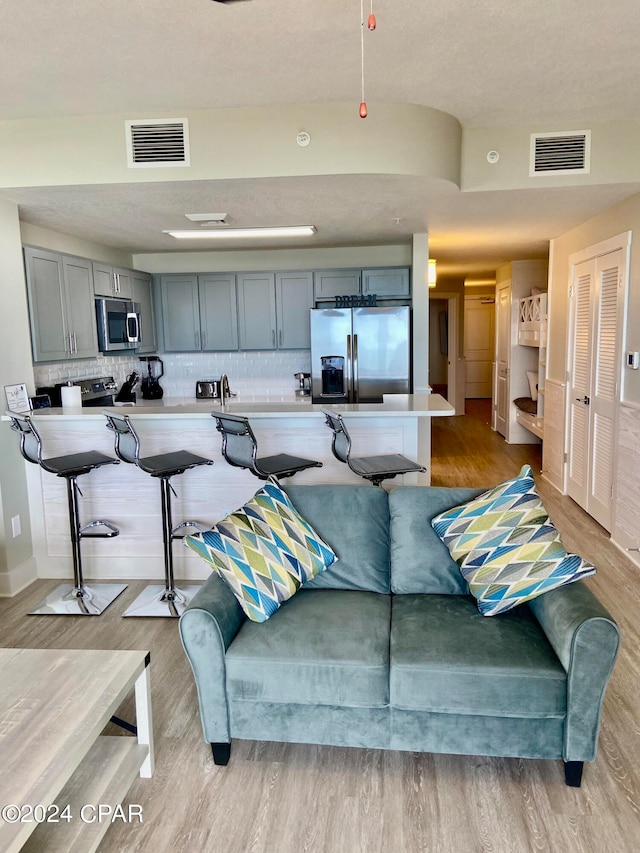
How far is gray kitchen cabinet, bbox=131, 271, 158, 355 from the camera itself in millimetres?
5836

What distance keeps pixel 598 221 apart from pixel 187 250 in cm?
376

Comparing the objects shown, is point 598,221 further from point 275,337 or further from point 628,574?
point 275,337

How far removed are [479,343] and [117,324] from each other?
31.7ft

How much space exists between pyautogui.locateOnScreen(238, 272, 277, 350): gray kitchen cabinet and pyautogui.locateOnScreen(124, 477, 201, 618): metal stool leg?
2.88 m

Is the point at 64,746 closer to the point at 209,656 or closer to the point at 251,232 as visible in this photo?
the point at 209,656

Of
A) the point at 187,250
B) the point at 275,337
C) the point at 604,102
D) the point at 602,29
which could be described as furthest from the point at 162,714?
the point at 187,250

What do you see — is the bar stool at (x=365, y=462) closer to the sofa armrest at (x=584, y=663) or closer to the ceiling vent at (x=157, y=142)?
the sofa armrest at (x=584, y=663)

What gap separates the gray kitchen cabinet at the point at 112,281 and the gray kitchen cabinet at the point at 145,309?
0.35ft

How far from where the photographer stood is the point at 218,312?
6.16 m

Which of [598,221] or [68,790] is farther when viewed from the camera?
[598,221]

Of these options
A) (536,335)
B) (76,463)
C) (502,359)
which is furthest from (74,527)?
(502,359)

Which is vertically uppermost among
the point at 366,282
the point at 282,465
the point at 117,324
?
the point at 366,282

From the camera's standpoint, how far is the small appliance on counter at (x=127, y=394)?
5820 millimetres

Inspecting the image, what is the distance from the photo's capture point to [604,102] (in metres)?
3.19
